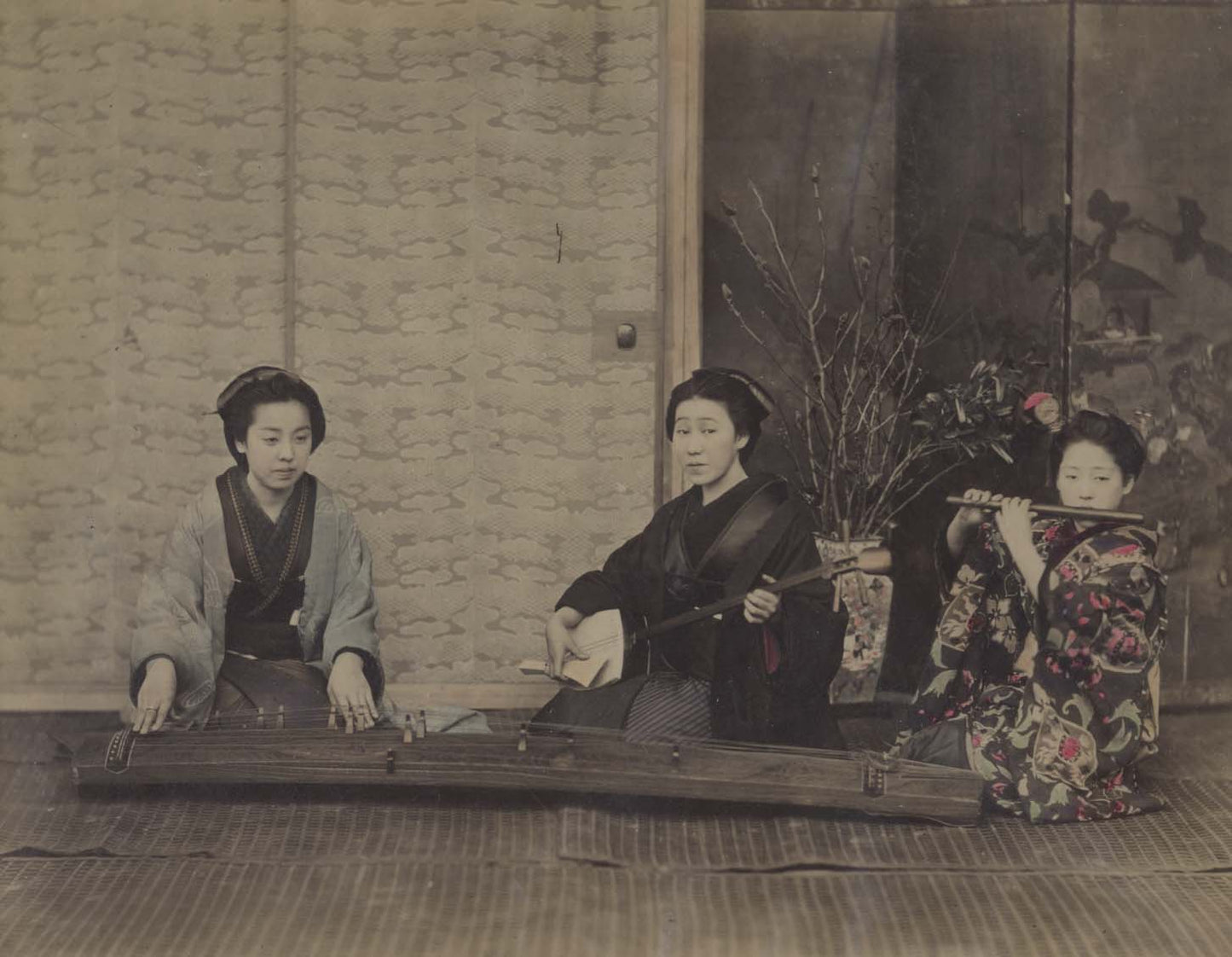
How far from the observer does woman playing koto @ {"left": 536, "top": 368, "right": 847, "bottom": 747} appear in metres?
4.36

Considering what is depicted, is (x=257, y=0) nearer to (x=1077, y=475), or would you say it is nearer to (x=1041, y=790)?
(x=1077, y=475)

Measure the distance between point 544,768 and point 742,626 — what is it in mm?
660

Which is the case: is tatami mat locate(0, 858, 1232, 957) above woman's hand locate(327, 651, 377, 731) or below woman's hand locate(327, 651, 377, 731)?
below

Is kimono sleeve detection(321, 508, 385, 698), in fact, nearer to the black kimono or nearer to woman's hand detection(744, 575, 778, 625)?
the black kimono

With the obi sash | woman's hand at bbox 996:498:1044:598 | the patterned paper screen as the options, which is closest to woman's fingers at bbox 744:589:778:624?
woman's hand at bbox 996:498:1044:598

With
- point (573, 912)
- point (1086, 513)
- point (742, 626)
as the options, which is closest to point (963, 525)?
point (1086, 513)

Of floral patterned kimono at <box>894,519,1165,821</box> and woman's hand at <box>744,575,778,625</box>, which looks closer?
floral patterned kimono at <box>894,519,1165,821</box>

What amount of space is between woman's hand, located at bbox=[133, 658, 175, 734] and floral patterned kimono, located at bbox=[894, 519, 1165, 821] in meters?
2.14

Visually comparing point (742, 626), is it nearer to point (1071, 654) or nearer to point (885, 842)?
point (885, 842)

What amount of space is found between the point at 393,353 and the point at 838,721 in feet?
5.91

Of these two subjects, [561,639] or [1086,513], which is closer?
[1086,513]

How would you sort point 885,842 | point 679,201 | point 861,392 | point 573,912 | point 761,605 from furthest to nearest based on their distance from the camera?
point 861,392, point 679,201, point 761,605, point 885,842, point 573,912

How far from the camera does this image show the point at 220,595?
15.0ft

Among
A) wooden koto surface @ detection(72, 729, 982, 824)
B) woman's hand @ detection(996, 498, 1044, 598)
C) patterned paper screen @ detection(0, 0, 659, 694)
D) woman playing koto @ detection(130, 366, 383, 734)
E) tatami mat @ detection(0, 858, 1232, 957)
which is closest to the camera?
tatami mat @ detection(0, 858, 1232, 957)
